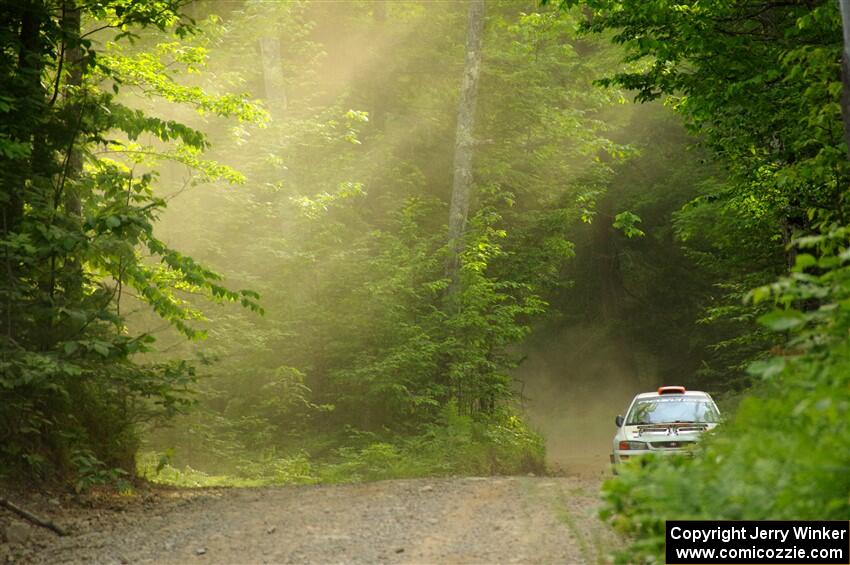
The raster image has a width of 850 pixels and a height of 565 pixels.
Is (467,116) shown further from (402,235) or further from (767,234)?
(767,234)

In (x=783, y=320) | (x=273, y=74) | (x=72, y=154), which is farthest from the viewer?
(x=273, y=74)

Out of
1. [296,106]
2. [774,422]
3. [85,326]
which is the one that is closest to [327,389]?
[296,106]

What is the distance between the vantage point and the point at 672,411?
1638 cm

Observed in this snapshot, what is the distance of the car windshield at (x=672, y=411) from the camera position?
1598 centimetres

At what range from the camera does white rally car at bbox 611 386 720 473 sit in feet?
49.8

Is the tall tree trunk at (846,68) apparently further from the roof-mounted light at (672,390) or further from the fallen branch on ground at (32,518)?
the fallen branch on ground at (32,518)

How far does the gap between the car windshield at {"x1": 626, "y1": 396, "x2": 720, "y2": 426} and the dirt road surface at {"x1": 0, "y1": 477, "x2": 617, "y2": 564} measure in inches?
119

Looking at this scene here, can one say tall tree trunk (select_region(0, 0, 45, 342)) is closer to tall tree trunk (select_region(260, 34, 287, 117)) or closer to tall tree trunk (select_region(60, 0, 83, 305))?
tall tree trunk (select_region(60, 0, 83, 305))

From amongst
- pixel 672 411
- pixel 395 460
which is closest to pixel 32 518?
pixel 395 460

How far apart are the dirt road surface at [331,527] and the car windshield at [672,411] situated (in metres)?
3.03

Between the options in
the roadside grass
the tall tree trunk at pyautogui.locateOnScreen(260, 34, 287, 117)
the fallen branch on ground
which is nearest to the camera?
the fallen branch on ground

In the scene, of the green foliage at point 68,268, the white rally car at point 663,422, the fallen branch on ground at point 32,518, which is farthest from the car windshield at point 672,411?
the fallen branch on ground at point 32,518

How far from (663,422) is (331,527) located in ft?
25.3

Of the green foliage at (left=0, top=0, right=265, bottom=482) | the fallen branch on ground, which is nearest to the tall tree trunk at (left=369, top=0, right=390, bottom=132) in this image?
the green foliage at (left=0, top=0, right=265, bottom=482)
